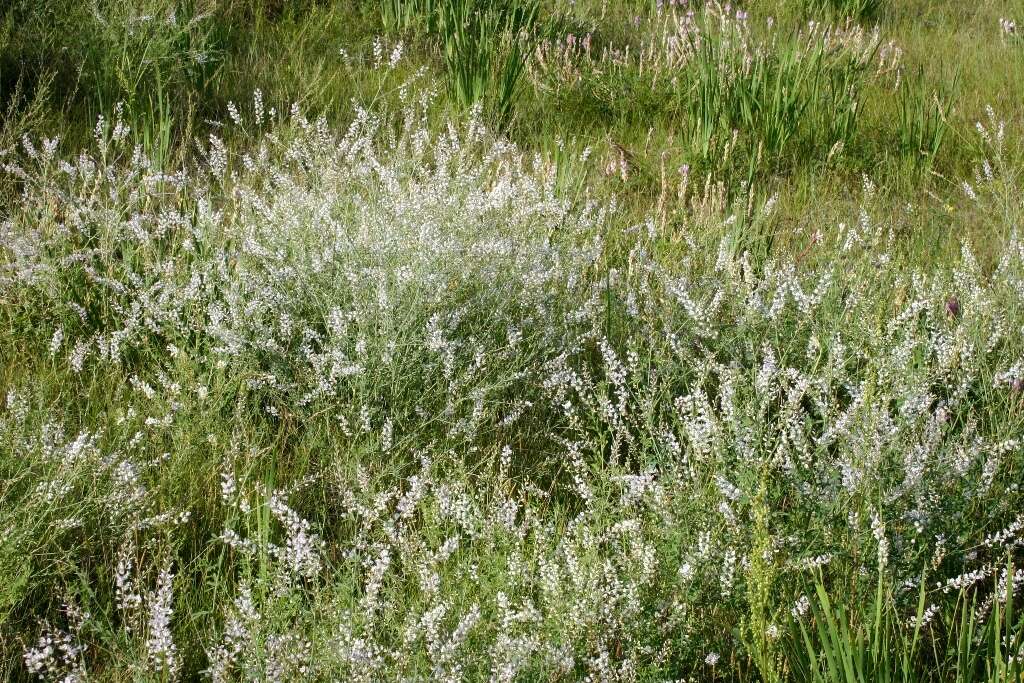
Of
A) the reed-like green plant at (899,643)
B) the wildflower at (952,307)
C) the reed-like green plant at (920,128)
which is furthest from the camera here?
the reed-like green plant at (920,128)

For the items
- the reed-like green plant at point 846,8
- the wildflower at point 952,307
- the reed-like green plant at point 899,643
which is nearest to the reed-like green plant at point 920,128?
the wildflower at point 952,307

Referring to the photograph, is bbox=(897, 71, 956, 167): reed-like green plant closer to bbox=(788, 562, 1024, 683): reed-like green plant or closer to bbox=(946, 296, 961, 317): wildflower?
bbox=(946, 296, 961, 317): wildflower

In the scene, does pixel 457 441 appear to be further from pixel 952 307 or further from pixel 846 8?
pixel 846 8

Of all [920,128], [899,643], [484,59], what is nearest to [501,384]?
[899,643]

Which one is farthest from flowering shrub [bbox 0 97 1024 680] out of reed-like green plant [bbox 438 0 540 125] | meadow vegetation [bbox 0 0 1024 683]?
reed-like green plant [bbox 438 0 540 125]

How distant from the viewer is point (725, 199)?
418 centimetres

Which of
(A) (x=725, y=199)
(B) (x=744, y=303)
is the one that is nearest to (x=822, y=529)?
(B) (x=744, y=303)

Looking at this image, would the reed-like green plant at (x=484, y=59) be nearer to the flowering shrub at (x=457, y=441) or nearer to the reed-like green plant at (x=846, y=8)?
the flowering shrub at (x=457, y=441)

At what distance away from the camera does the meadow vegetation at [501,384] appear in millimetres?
1890

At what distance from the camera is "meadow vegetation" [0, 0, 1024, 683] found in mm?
1890

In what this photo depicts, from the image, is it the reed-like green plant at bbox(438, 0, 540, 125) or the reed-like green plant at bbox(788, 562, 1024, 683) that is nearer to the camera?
the reed-like green plant at bbox(788, 562, 1024, 683)

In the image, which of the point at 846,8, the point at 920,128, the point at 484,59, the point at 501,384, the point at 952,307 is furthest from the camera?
the point at 846,8

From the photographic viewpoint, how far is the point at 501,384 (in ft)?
8.75

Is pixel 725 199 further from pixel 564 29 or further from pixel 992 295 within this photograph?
pixel 564 29
